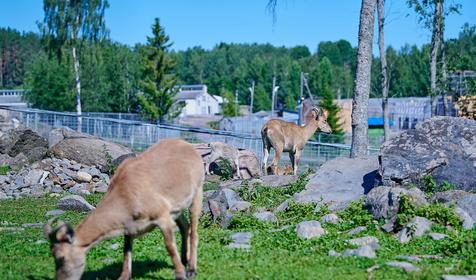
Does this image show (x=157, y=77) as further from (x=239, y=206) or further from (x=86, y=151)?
(x=239, y=206)

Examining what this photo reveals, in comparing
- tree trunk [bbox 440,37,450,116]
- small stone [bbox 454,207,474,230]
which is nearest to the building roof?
tree trunk [bbox 440,37,450,116]

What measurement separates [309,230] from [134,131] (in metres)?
22.7

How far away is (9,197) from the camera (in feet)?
60.2

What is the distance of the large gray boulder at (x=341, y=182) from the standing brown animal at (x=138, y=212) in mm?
5156

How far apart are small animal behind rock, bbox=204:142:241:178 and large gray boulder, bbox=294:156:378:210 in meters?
7.12

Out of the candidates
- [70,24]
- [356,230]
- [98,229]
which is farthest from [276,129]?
[70,24]

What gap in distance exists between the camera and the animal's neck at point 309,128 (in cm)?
2292

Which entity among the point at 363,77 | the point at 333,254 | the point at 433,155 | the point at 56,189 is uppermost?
the point at 363,77

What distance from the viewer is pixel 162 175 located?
8.19 meters

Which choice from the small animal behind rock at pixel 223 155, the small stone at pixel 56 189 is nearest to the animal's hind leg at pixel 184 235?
the small stone at pixel 56 189

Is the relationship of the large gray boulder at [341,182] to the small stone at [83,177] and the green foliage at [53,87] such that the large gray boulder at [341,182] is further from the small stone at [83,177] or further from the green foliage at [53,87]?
the green foliage at [53,87]

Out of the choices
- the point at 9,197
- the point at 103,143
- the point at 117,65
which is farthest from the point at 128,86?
the point at 9,197

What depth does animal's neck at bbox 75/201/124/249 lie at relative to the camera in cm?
760

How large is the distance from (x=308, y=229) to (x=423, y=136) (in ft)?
14.8
